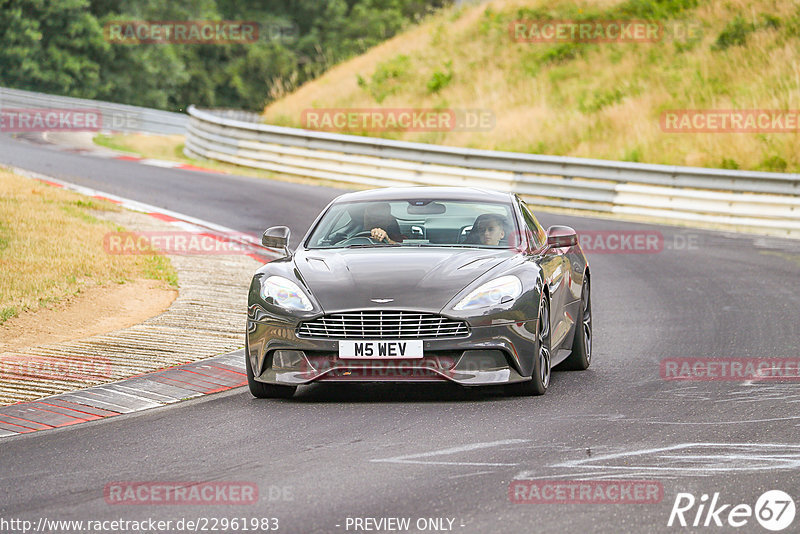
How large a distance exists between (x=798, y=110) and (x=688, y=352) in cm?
1756

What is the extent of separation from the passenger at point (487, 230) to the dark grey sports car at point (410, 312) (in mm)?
11

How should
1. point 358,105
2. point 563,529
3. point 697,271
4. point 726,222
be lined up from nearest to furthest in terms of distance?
point 563,529, point 697,271, point 726,222, point 358,105

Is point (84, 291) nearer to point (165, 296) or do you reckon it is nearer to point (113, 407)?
point (165, 296)

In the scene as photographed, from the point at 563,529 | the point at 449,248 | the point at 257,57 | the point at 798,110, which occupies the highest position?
the point at 257,57

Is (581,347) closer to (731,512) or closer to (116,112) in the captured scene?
(731,512)

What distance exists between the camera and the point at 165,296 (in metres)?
13.3

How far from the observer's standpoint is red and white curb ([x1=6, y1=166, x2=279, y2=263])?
56.4ft

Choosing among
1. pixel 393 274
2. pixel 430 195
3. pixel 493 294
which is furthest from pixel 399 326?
pixel 430 195

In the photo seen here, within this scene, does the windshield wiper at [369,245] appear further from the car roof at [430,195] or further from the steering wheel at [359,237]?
the car roof at [430,195]

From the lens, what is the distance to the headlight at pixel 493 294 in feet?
27.4

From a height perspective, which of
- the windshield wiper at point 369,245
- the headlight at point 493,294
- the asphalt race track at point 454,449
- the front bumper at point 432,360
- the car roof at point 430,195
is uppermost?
the car roof at point 430,195

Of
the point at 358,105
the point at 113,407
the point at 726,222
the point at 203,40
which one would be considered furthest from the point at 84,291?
the point at 203,40

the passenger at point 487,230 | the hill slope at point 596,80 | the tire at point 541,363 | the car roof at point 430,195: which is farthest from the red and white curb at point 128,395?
the hill slope at point 596,80

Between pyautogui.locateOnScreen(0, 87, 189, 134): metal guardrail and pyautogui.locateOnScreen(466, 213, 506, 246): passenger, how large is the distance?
29850 mm
